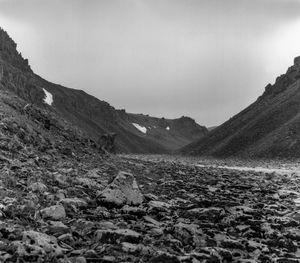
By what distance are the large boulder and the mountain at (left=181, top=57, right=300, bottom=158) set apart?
72.9 m

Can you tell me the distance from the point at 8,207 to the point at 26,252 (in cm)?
300

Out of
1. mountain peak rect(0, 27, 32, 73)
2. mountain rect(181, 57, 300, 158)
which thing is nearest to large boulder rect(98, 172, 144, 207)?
mountain rect(181, 57, 300, 158)

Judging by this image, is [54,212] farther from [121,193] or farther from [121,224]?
[121,193]

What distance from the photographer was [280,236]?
12.0m

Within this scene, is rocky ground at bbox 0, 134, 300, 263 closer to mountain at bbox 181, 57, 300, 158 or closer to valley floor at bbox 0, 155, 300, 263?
valley floor at bbox 0, 155, 300, 263

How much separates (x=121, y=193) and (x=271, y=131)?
103m

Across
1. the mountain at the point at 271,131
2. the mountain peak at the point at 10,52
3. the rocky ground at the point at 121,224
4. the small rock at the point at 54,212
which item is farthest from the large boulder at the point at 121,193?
the mountain peak at the point at 10,52

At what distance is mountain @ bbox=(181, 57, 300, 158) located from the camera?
93.2 metres

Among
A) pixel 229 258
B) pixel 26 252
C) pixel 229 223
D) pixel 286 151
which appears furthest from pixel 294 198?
pixel 286 151

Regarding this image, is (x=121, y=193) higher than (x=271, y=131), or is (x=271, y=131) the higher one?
(x=271, y=131)

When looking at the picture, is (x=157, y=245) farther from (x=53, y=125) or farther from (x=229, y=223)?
(x=53, y=125)

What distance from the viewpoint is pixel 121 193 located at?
14812mm

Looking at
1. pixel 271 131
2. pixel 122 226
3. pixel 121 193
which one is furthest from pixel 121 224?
pixel 271 131

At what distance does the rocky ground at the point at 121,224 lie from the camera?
8.85 m
